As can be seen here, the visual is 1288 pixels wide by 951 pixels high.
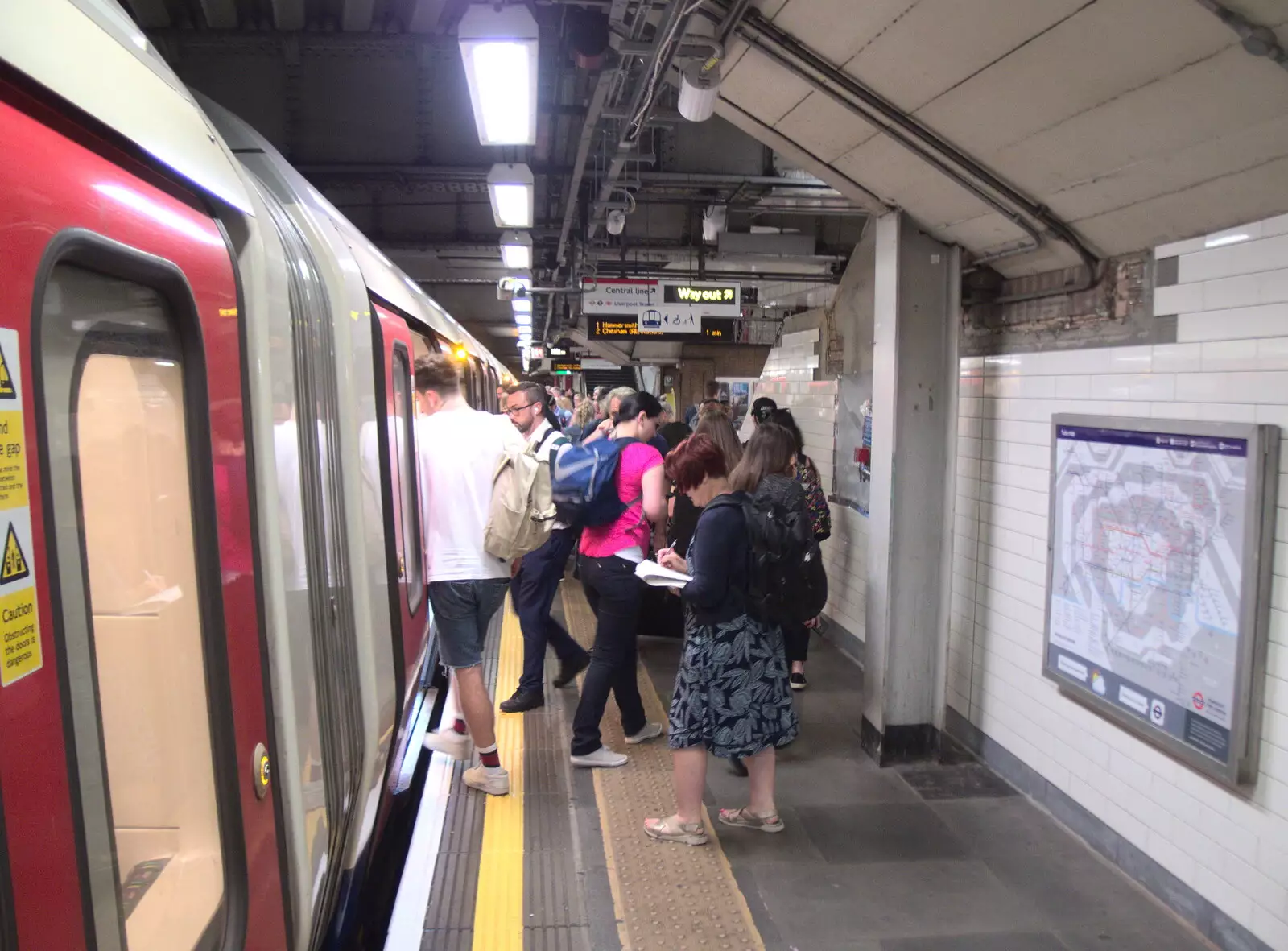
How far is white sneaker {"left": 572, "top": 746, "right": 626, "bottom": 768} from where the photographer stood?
474cm

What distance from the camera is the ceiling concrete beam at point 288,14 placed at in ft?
20.1

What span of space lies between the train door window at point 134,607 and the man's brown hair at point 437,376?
101 inches

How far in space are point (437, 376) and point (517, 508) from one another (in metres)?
0.71

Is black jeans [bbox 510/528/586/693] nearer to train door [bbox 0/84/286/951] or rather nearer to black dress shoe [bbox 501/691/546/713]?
black dress shoe [bbox 501/691/546/713]

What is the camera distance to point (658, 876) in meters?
3.77

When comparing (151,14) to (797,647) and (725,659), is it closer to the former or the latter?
(725,659)

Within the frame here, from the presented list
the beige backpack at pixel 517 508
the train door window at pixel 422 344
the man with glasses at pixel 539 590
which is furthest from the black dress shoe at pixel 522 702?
the train door window at pixel 422 344

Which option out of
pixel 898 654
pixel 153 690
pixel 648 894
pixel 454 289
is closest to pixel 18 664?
pixel 153 690

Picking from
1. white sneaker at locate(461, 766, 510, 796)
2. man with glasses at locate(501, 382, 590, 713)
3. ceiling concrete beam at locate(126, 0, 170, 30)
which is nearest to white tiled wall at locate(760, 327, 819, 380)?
man with glasses at locate(501, 382, 590, 713)

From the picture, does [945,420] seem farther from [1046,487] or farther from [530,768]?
[530,768]

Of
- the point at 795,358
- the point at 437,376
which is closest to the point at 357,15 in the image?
the point at 437,376

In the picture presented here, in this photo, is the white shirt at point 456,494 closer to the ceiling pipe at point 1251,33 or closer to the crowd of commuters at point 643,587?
the crowd of commuters at point 643,587

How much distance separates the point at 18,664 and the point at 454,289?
18073mm

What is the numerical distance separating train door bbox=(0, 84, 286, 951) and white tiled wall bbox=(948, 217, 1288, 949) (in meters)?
3.19
